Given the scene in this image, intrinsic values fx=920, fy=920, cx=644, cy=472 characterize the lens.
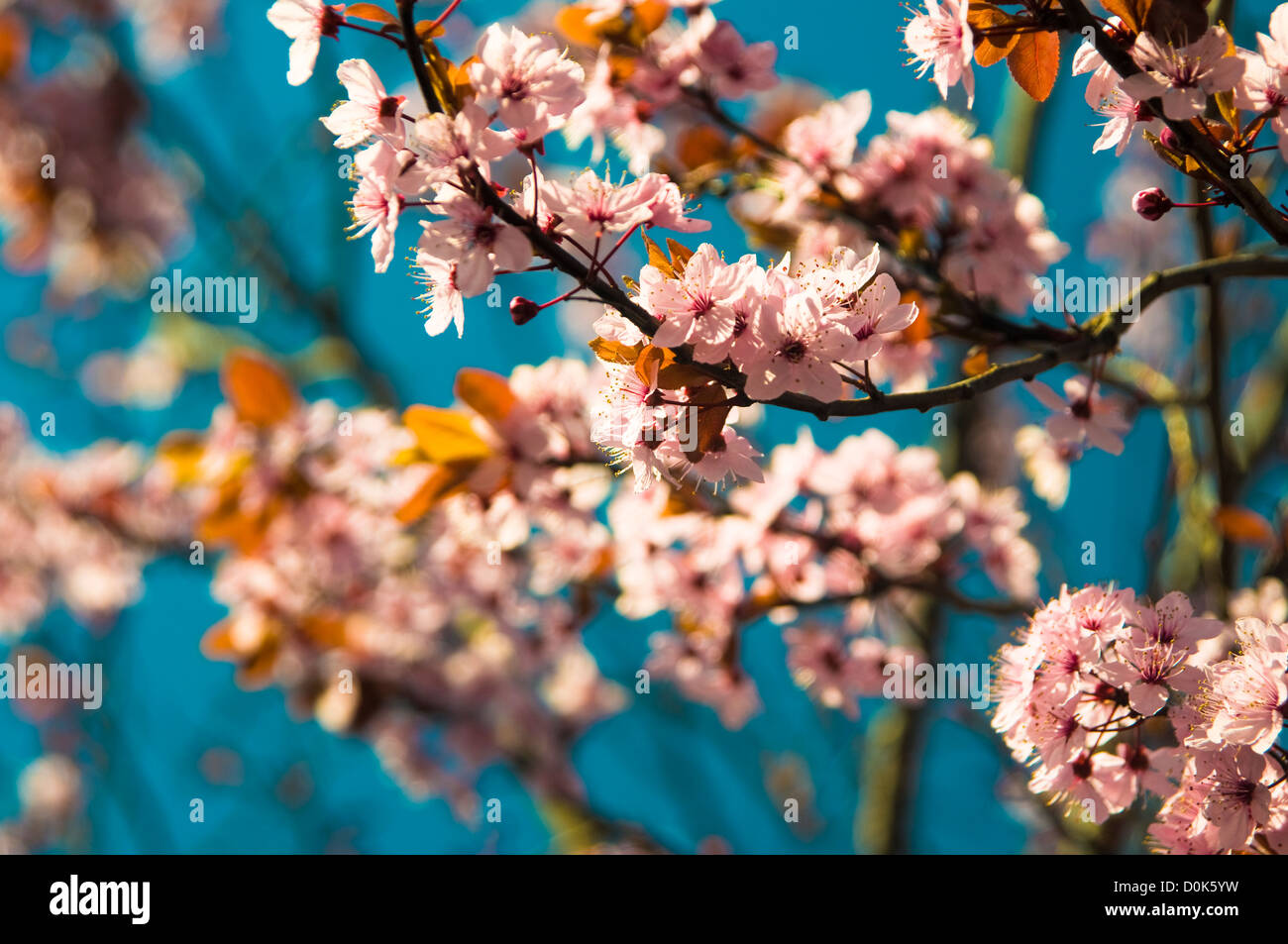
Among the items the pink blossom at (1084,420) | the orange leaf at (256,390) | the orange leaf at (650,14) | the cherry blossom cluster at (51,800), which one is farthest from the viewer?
the cherry blossom cluster at (51,800)

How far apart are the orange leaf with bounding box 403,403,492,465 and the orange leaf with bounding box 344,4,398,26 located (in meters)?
0.66

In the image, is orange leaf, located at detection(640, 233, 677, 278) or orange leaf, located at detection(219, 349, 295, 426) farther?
orange leaf, located at detection(219, 349, 295, 426)

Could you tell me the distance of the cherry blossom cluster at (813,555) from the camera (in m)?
1.61

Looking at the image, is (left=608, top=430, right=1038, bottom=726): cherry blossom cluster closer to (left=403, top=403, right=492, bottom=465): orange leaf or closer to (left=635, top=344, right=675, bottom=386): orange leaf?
(left=403, top=403, right=492, bottom=465): orange leaf

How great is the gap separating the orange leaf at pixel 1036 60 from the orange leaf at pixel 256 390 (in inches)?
66.5

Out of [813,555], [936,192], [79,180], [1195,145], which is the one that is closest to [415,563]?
[813,555]

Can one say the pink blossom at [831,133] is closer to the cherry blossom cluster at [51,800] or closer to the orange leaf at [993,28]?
the orange leaf at [993,28]

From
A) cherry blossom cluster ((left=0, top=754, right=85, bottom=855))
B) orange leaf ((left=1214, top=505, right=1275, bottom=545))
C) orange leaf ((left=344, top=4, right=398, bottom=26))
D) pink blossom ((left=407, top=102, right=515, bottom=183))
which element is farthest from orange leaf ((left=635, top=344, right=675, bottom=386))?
cherry blossom cluster ((left=0, top=754, right=85, bottom=855))

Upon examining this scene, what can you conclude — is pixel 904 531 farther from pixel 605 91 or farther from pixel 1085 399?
pixel 605 91

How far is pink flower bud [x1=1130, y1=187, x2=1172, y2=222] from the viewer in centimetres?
94

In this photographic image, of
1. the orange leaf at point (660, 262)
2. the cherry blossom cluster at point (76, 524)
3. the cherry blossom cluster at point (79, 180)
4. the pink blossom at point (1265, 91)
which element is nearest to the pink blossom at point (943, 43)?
the pink blossom at point (1265, 91)

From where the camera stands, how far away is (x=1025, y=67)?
3.15 feet

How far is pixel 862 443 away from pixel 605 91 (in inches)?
29.5
